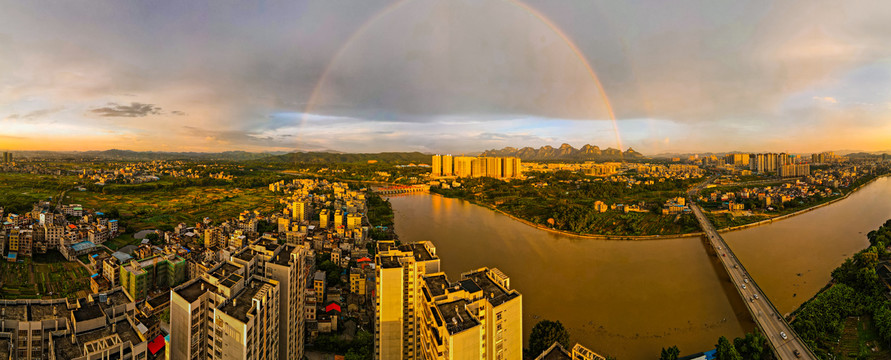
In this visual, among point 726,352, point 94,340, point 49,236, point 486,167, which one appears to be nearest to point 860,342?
point 726,352

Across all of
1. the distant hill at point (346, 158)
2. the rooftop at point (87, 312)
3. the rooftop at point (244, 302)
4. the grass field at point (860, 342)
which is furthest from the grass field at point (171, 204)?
the distant hill at point (346, 158)

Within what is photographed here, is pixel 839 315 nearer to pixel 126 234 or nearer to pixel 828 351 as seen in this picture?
pixel 828 351

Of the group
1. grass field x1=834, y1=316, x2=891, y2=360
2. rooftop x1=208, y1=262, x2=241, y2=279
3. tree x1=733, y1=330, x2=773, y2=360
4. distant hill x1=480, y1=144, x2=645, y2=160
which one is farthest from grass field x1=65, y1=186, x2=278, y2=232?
distant hill x1=480, y1=144, x2=645, y2=160

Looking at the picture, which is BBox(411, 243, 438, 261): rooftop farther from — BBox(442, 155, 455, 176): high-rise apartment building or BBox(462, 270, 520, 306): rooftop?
BBox(442, 155, 455, 176): high-rise apartment building

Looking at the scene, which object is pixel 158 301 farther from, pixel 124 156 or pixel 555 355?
pixel 124 156

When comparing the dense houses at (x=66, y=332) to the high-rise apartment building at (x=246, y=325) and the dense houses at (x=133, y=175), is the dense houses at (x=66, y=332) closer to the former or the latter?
the high-rise apartment building at (x=246, y=325)

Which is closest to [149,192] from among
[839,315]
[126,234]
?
[126,234]
